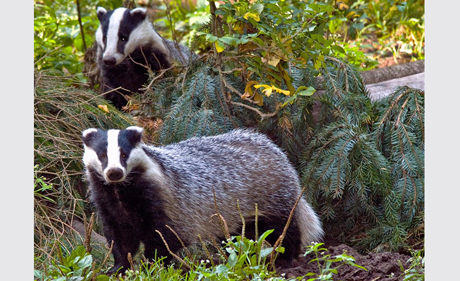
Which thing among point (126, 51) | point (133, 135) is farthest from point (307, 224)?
point (126, 51)

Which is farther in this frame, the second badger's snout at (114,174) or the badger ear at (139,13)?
the badger ear at (139,13)

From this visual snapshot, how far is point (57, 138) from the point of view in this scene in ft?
15.0

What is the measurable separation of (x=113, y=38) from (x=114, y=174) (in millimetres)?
2640

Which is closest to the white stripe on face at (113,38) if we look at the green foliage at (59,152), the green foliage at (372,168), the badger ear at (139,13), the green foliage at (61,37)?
the badger ear at (139,13)

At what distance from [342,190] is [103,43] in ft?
9.10

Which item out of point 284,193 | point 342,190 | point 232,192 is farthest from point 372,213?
point 232,192

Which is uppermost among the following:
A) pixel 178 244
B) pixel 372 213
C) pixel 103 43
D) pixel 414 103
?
pixel 103 43

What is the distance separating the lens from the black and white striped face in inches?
139

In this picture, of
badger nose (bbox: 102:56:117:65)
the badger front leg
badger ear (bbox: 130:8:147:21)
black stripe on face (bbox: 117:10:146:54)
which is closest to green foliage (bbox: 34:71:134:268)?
the badger front leg

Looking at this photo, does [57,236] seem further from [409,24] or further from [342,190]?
[409,24]

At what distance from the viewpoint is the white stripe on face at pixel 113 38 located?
5.77 metres

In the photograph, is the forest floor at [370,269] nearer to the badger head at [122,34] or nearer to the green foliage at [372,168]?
the green foliage at [372,168]

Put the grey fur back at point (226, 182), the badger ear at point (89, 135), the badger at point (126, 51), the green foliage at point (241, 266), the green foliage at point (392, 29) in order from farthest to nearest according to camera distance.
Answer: the green foliage at point (392, 29) < the badger at point (126, 51) < the grey fur back at point (226, 182) < the badger ear at point (89, 135) < the green foliage at point (241, 266)

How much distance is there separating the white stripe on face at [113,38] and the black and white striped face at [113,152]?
2166mm
